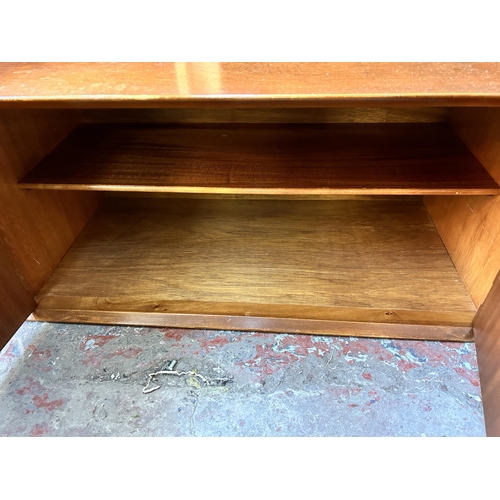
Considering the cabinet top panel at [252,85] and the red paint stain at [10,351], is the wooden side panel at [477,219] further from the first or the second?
the red paint stain at [10,351]

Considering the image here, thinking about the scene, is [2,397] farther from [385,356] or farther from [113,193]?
[385,356]

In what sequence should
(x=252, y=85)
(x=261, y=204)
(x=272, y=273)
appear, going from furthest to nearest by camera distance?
1. (x=261, y=204)
2. (x=272, y=273)
3. (x=252, y=85)

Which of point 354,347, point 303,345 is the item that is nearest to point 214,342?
point 303,345

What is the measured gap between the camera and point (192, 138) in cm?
104

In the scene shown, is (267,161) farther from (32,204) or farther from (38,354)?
(38,354)

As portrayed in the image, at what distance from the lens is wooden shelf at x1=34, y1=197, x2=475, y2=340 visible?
0.99m

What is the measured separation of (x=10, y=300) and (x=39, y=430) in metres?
0.33

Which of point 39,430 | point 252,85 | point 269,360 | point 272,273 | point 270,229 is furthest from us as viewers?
point 270,229

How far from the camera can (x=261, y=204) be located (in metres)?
1.33

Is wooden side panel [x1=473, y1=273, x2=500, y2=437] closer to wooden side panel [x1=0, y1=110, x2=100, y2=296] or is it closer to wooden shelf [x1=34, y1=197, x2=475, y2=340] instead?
wooden shelf [x1=34, y1=197, x2=475, y2=340]

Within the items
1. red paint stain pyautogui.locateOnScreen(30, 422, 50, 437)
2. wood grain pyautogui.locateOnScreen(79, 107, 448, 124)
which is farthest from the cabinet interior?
red paint stain pyautogui.locateOnScreen(30, 422, 50, 437)

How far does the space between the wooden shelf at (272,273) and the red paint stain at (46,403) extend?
23cm

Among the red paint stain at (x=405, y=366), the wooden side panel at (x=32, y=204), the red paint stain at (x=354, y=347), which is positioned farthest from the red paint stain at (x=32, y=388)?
the red paint stain at (x=405, y=366)

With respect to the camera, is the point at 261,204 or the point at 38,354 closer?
the point at 38,354
